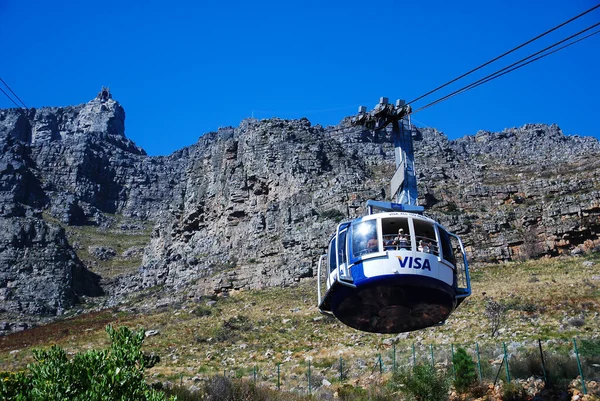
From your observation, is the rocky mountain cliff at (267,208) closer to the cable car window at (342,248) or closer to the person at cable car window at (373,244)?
the cable car window at (342,248)

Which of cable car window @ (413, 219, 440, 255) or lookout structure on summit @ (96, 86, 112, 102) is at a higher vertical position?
lookout structure on summit @ (96, 86, 112, 102)

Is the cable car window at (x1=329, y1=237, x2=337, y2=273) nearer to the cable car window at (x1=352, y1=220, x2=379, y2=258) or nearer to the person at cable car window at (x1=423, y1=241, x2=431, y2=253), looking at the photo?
the cable car window at (x1=352, y1=220, x2=379, y2=258)

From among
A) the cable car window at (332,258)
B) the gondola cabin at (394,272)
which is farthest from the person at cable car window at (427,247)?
the cable car window at (332,258)

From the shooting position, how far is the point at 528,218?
57.1 m

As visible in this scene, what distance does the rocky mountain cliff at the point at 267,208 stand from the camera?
5869cm

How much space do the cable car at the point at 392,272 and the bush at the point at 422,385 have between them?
7448mm

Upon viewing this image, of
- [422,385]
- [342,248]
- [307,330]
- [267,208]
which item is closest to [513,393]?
[422,385]

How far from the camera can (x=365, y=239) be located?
15945 millimetres

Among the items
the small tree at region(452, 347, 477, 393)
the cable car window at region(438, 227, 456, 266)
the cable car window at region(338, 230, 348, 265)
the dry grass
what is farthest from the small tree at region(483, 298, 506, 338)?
the cable car window at region(338, 230, 348, 265)

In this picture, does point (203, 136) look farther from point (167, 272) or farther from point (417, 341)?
point (417, 341)

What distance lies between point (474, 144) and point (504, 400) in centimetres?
10173

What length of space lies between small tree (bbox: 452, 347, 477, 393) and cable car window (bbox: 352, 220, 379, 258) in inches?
443

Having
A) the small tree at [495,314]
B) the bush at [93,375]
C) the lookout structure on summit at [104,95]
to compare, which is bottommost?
the bush at [93,375]

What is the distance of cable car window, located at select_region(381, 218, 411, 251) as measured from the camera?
15.6 metres
